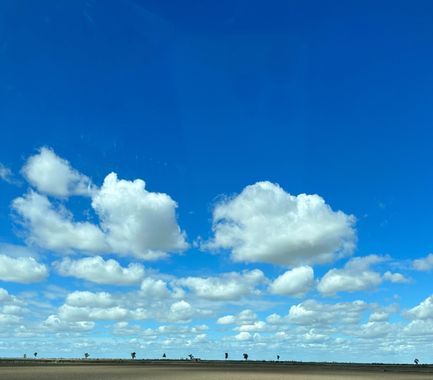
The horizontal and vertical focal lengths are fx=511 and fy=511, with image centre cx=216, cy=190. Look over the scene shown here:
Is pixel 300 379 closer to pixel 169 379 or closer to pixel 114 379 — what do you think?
pixel 169 379

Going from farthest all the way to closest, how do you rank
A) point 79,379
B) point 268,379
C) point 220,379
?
point 268,379 → point 220,379 → point 79,379

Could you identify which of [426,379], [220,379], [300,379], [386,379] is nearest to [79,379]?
[220,379]

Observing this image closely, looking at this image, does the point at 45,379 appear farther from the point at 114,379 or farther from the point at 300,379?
the point at 300,379

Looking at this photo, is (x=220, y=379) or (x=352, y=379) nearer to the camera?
(x=220, y=379)

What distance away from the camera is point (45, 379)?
71.8 metres

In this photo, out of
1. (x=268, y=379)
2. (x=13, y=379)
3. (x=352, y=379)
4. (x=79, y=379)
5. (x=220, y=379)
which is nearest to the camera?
(x=13, y=379)

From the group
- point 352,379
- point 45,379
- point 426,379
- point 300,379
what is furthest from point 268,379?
point 45,379

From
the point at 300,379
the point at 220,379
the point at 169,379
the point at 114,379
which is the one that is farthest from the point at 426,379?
the point at 114,379

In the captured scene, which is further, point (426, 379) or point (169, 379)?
point (426, 379)

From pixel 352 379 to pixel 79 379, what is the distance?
4594cm

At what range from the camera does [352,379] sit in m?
88.1

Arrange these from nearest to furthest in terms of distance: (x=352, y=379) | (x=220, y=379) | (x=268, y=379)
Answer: (x=220, y=379)
(x=268, y=379)
(x=352, y=379)

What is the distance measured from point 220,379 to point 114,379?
15.9m

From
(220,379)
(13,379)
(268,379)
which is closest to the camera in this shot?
(13,379)
